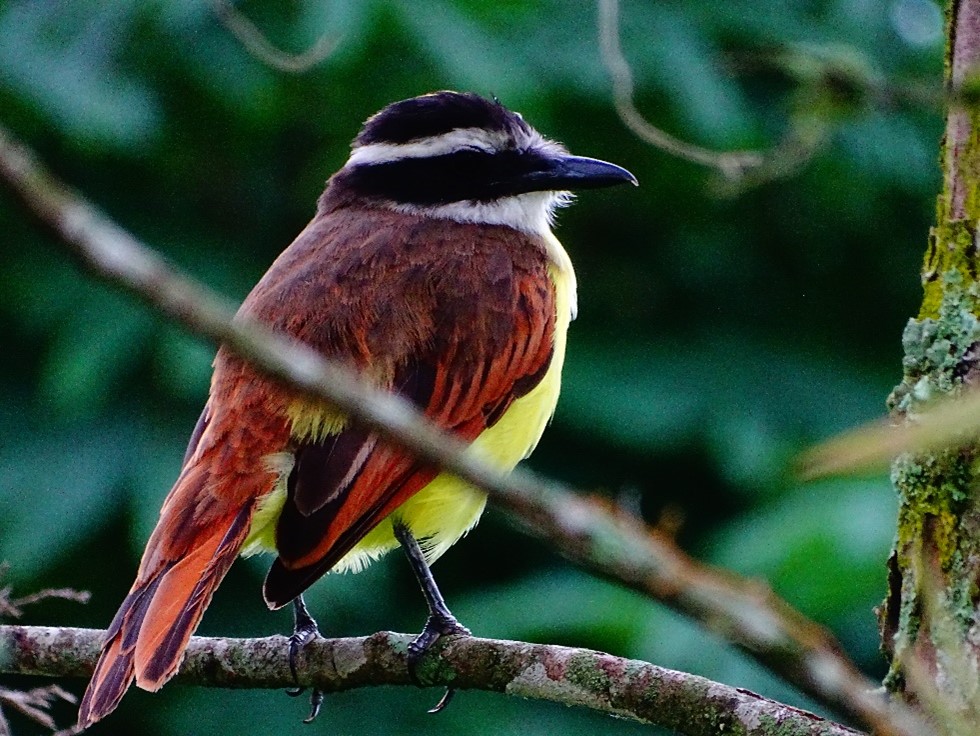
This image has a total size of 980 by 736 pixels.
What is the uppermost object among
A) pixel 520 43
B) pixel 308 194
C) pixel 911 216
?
pixel 911 216

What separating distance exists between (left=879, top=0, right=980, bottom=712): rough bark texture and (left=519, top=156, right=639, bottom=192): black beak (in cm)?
219

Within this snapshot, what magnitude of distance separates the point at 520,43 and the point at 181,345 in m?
2.75

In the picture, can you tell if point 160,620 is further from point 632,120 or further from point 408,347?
point 632,120

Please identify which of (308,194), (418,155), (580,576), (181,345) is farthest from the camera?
(308,194)

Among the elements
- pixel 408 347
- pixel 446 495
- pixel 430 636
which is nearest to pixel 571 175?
pixel 408 347

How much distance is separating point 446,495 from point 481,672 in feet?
3.37

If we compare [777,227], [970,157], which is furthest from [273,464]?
[777,227]

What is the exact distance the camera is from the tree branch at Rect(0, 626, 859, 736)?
344 cm

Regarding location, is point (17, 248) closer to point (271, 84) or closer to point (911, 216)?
point (271, 84)

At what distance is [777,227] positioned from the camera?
33.7ft

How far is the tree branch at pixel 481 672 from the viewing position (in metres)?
3.44

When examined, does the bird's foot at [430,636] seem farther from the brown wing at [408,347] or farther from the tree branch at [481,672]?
the brown wing at [408,347]

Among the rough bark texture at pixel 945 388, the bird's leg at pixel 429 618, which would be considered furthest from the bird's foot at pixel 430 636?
the rough bark texture at pixel 945 388

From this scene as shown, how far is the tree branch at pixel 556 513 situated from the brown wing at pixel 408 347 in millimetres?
3014
